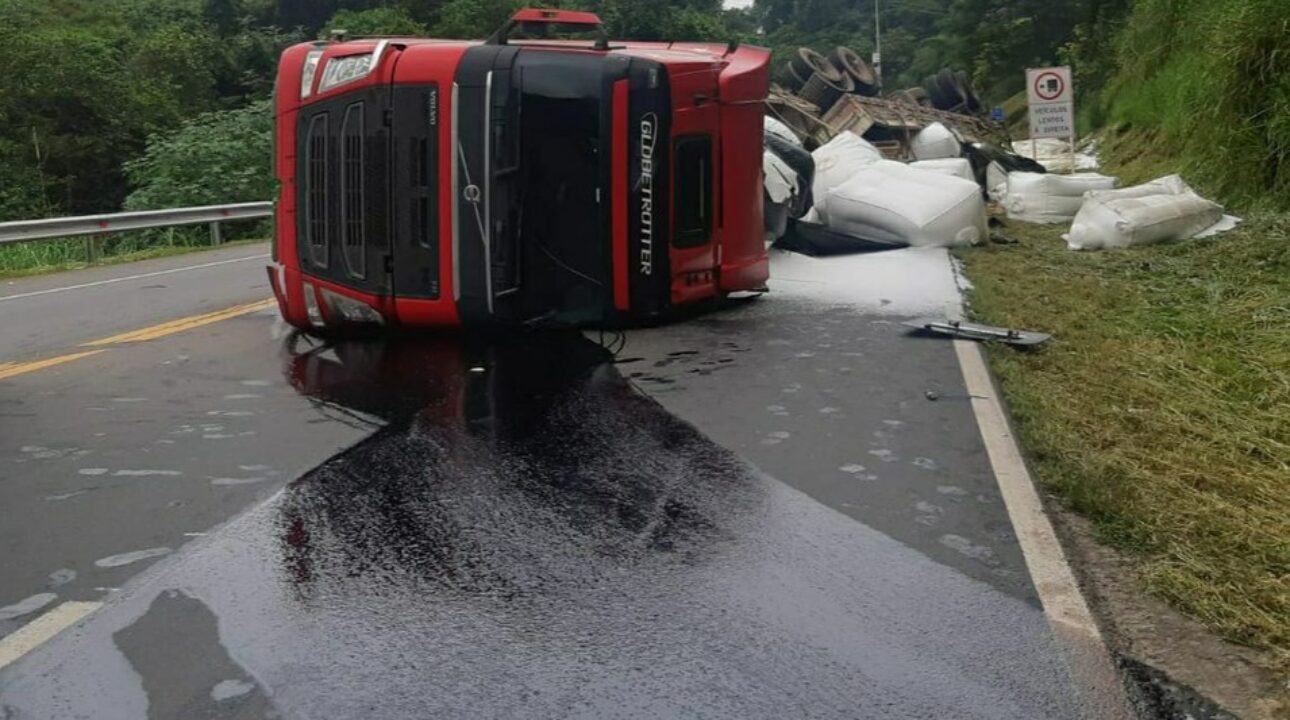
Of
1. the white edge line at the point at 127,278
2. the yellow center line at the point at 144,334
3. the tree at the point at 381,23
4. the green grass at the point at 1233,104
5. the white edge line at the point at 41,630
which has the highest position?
the tree at the point at 381,23

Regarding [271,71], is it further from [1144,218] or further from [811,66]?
[1144,218]

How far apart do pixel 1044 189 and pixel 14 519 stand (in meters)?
13.4

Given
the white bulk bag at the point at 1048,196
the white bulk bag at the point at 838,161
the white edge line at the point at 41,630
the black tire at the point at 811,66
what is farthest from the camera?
the black tire at the point at 811,66

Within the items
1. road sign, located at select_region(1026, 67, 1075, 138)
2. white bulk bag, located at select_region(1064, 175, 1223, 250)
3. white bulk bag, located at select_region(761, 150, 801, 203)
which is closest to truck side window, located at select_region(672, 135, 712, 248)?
white bulk bag, located at select_region(761, 150, 801, 203)

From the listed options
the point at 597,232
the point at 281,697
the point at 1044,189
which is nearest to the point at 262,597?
the point at 281,697

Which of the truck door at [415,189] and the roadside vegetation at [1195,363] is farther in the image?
the truck door at [415,189]

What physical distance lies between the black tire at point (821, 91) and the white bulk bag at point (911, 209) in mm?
12542

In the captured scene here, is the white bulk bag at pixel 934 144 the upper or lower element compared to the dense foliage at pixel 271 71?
lower

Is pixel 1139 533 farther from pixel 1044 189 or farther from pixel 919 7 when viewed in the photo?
pixel 919 7

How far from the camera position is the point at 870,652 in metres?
3.52

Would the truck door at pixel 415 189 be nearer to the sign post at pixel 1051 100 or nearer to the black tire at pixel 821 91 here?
the sign post at pixel 1051 100

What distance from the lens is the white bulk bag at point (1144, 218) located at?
11625 millimetres

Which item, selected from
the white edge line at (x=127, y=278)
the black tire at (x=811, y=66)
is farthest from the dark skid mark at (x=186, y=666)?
the black tire at (x=811, y=66)

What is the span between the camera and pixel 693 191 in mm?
8031
